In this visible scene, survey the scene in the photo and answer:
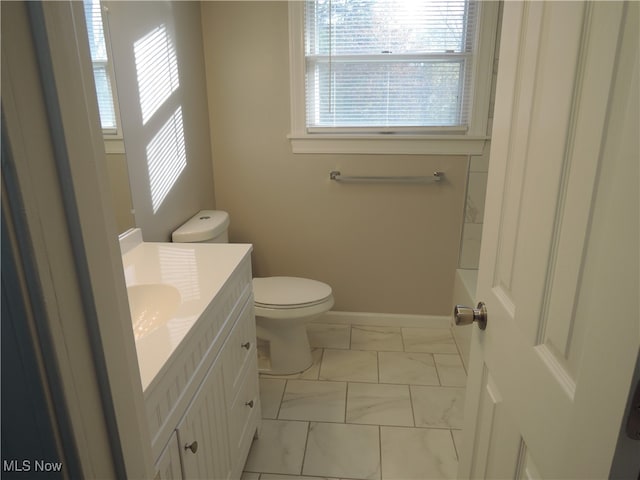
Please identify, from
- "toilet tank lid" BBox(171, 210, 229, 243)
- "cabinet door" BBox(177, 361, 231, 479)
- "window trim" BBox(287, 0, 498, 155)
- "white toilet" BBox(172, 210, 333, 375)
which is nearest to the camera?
"cabinet door" BBox(177, 361, 231, 479)

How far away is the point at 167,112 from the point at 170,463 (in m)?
1.50

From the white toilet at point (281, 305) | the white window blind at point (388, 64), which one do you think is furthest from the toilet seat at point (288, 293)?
the white window blind at point (388, 64)

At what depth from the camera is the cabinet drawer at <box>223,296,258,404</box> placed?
139 centimetres

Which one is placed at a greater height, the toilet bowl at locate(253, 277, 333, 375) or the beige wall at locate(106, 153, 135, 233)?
the beige wall at locate(106, 153, 135, 233)

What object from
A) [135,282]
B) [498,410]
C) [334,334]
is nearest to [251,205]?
[334,334]

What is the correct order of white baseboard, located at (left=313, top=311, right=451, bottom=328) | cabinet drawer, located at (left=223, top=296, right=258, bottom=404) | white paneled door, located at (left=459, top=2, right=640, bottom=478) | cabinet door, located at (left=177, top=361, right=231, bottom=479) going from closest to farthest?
white paneled door, located at (left=459, top=2, right=640, bottom=478), cabinet door, located at (left=177, top=361, right=231, bottom=479), cabinet drawer, located at (left=223, top=296, right=258, bottom=404), white baseboard, located at (left=313, top=311, right=451, bottom=328)

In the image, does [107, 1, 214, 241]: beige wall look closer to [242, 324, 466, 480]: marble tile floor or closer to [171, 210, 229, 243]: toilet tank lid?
[171, 210, 229, 243]: toilet tank lid

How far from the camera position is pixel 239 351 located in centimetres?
152

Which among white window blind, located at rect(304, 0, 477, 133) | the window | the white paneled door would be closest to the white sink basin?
the window

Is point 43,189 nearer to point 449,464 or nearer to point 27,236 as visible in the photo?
point 27,236

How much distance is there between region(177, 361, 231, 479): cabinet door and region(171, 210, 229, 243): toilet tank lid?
84 cm

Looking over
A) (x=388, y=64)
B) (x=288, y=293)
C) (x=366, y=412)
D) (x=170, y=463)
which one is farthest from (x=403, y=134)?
Answer: (x=170, y=463)

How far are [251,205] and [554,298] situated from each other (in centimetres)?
215

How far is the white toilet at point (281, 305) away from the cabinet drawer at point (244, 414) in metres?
0.40
